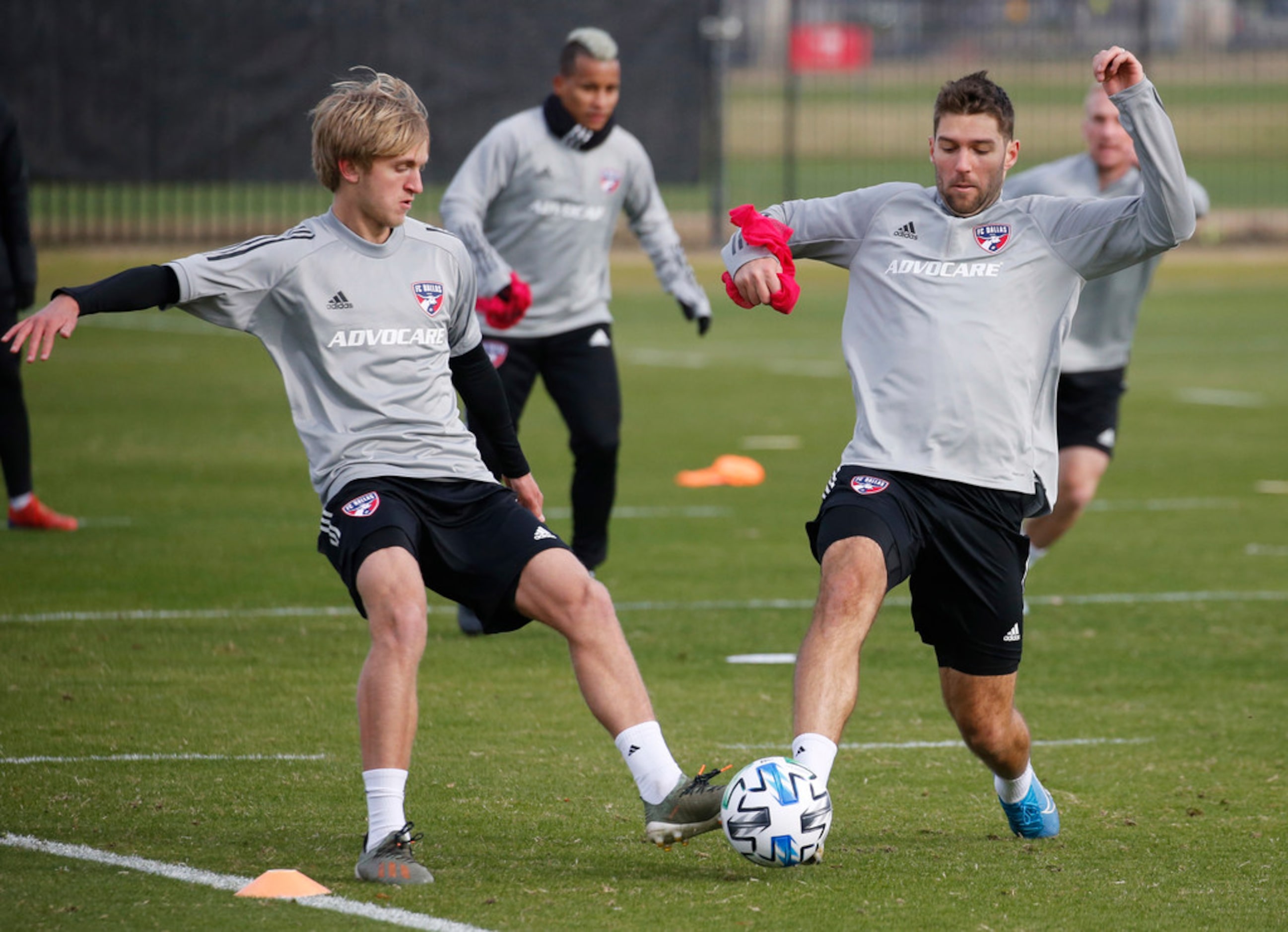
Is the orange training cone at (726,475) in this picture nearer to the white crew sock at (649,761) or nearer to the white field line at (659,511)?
the white field line at (659,511)

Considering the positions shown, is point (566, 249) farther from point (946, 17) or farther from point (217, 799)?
point (946, 17)

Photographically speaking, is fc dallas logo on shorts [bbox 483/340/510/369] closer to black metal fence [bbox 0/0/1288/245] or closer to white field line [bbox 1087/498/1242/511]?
white field line [bbox 1087/498/1242/511]

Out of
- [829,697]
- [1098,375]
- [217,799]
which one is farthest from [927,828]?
[1098,375]

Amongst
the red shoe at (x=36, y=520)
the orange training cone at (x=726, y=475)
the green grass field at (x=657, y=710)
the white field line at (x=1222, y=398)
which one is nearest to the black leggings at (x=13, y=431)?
the red shoe at (x=36, y=520)

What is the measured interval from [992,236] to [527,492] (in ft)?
5.02

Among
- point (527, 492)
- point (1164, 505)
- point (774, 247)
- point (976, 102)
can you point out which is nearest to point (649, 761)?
point (527, 492)

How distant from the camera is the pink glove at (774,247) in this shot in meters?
5.61

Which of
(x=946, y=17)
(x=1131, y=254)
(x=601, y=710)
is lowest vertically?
(x=946, y=17)

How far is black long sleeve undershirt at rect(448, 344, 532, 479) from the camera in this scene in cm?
589

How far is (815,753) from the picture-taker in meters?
5.09

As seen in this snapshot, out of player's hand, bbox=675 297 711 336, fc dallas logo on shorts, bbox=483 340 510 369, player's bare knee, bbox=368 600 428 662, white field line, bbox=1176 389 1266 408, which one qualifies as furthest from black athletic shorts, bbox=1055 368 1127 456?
white field line, bbox=1176 389 1266 408

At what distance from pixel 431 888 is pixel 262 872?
476 millimetres

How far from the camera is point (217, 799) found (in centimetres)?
606

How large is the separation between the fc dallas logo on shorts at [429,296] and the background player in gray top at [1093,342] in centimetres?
435
